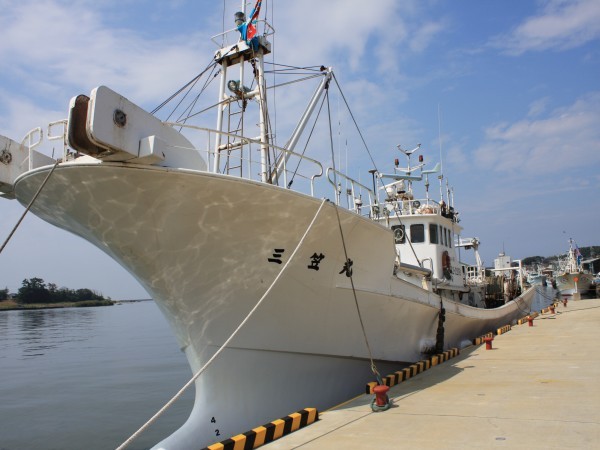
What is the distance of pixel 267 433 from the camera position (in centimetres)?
471

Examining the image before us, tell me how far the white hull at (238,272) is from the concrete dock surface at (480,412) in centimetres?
106

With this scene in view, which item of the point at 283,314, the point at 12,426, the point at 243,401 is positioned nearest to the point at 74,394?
the point at 12,426

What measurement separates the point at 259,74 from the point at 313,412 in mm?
5688

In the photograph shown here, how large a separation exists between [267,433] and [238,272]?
209 centimetres

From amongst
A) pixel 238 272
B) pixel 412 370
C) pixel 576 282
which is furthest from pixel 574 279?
pixel 238 272

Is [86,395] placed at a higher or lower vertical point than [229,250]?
lower

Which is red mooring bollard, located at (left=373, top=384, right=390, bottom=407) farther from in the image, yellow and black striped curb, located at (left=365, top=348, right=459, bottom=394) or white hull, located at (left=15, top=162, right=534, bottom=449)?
white hull, located at (left=15, top=162, right=534, bottom=449)

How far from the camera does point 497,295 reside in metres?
18.5

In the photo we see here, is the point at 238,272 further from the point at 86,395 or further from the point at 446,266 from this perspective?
the point at 86,395

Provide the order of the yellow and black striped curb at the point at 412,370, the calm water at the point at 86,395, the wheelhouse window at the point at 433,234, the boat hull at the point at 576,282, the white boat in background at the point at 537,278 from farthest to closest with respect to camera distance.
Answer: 1. the white boat in background at the point at 537,278
2. the boat hull at the point at 576,282
3. the wheelhouse window at the point at 433,234
4. the calm water at the point at 86,395
5. the yellow and black striped curb at the point at 412,370

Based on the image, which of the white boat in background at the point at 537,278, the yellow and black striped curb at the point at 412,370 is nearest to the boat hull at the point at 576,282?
the white boat in background at the point at 537,278

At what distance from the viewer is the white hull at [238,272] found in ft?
17.7

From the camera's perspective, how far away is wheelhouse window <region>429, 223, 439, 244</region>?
11781 mm

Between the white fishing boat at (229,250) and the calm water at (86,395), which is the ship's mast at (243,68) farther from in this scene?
the calm water at (86,395)
